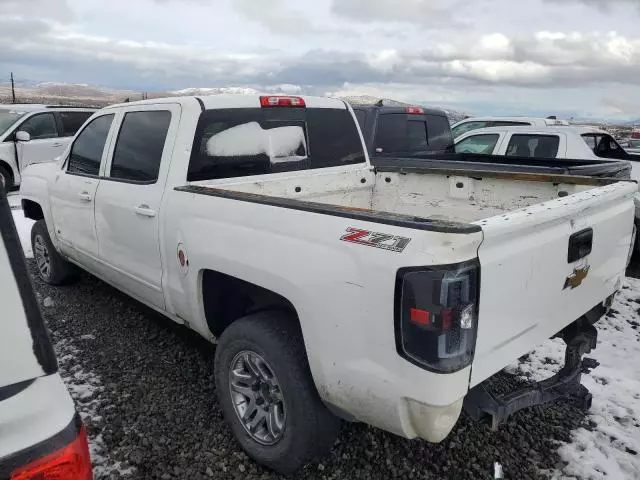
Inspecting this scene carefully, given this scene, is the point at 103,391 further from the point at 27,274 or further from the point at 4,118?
the point at 4,118

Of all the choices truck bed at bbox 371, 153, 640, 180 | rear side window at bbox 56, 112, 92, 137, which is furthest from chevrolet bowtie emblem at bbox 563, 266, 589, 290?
rear side window at bbox 56, 112, 92, 137

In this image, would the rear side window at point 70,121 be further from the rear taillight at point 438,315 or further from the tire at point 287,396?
the rear taillight at point 438,315

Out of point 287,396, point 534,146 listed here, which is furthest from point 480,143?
point 287,396

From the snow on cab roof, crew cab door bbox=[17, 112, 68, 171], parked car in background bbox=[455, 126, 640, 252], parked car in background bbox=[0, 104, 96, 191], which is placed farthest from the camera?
crew cab door bbox=[17, 112, 68, 171]

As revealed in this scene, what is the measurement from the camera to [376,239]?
2039 millimetres

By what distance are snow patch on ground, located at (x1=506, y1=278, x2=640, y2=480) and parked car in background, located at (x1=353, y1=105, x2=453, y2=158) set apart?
3594 millimetres

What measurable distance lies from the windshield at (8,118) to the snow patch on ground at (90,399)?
29.3ft

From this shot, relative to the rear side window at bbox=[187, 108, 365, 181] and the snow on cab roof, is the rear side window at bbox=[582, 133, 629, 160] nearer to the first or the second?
the rear side window at bbox=[187, 108, 365, 181]

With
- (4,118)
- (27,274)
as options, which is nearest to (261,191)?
(27,274)

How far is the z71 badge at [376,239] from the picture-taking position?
1964mm

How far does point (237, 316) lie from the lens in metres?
3.18

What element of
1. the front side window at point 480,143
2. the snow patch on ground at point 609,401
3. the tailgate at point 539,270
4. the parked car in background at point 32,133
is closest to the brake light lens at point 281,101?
the tailgate at point 539,270

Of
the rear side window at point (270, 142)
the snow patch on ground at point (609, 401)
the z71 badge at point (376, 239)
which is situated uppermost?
the rear side window at point (270, 142)

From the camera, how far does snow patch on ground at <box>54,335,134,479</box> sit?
277cm
